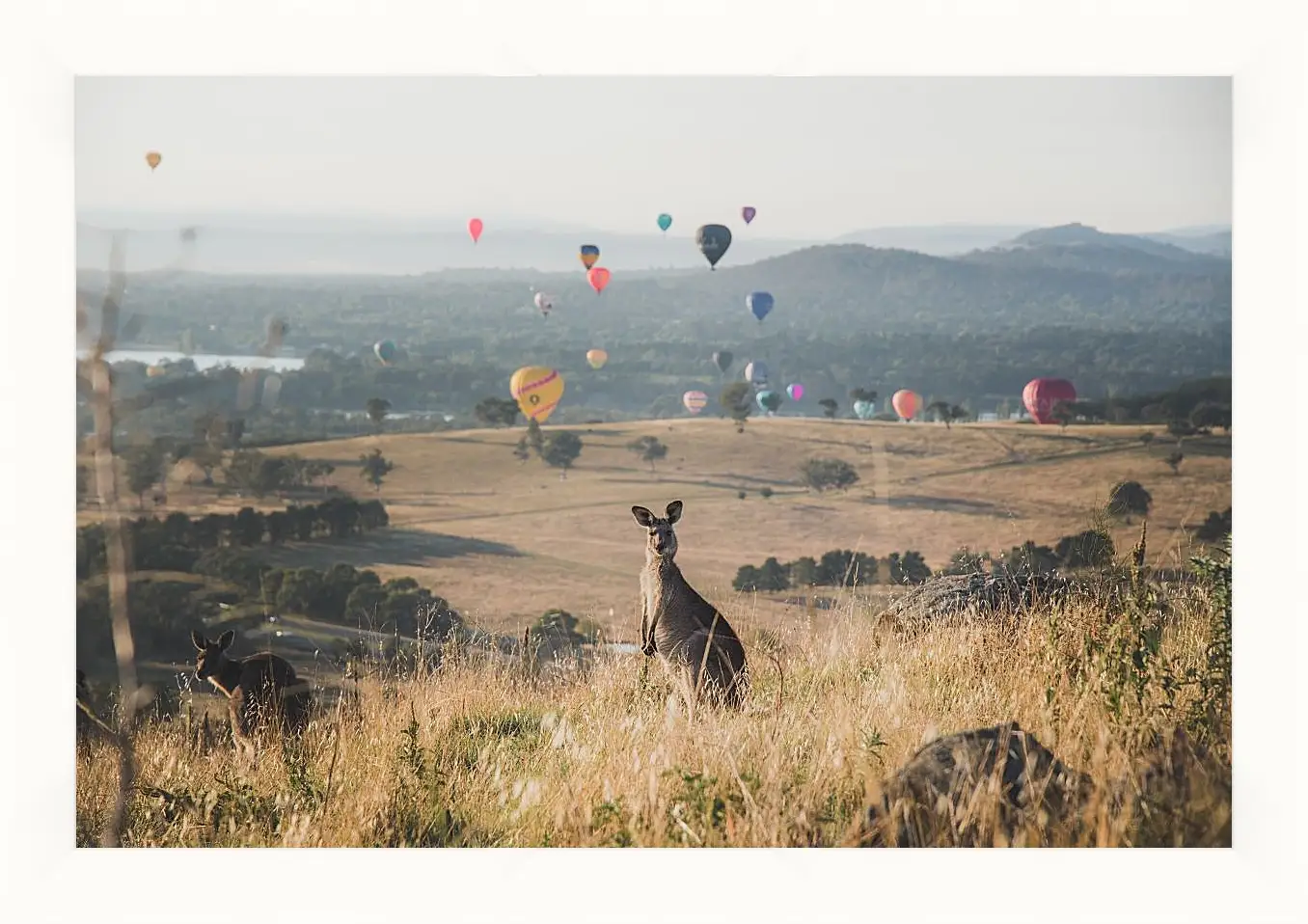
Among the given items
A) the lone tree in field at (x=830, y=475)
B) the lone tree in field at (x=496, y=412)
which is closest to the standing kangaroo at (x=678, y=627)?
the lone tree in field at (x=830, y=475)

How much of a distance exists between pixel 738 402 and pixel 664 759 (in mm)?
21607

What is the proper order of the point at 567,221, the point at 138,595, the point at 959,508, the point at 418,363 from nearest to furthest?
Result: 1. the point at 567,221
2. the point at 138,595
3. the point at 959,508
4. the point at 418,363

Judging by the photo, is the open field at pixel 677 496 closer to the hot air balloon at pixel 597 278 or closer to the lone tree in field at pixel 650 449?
the lone tree in field at pixel 650 449

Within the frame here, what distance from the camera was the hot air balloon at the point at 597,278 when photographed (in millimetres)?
14948

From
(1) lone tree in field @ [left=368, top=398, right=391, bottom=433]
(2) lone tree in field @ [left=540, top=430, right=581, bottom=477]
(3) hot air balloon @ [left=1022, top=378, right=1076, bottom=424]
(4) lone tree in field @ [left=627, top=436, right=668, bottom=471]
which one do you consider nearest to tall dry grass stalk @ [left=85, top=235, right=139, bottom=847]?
(3) hot air balloon @ [left=1022, top=378, right=1076, bottom=424]

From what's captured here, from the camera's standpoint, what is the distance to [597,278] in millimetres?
16734

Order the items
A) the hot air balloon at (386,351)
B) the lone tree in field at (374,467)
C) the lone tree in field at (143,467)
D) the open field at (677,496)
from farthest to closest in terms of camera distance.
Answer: the lone tree in field at (374,467)
the open field at (677,496)
the hot air balloon at (386,351)
the lone tree in field at (143,467)

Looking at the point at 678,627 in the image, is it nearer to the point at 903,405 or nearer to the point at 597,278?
the point at 597,278

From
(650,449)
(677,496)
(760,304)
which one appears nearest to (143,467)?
(760,304)

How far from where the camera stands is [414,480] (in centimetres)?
2614

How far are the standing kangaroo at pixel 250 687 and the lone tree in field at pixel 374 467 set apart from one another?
2054cm
